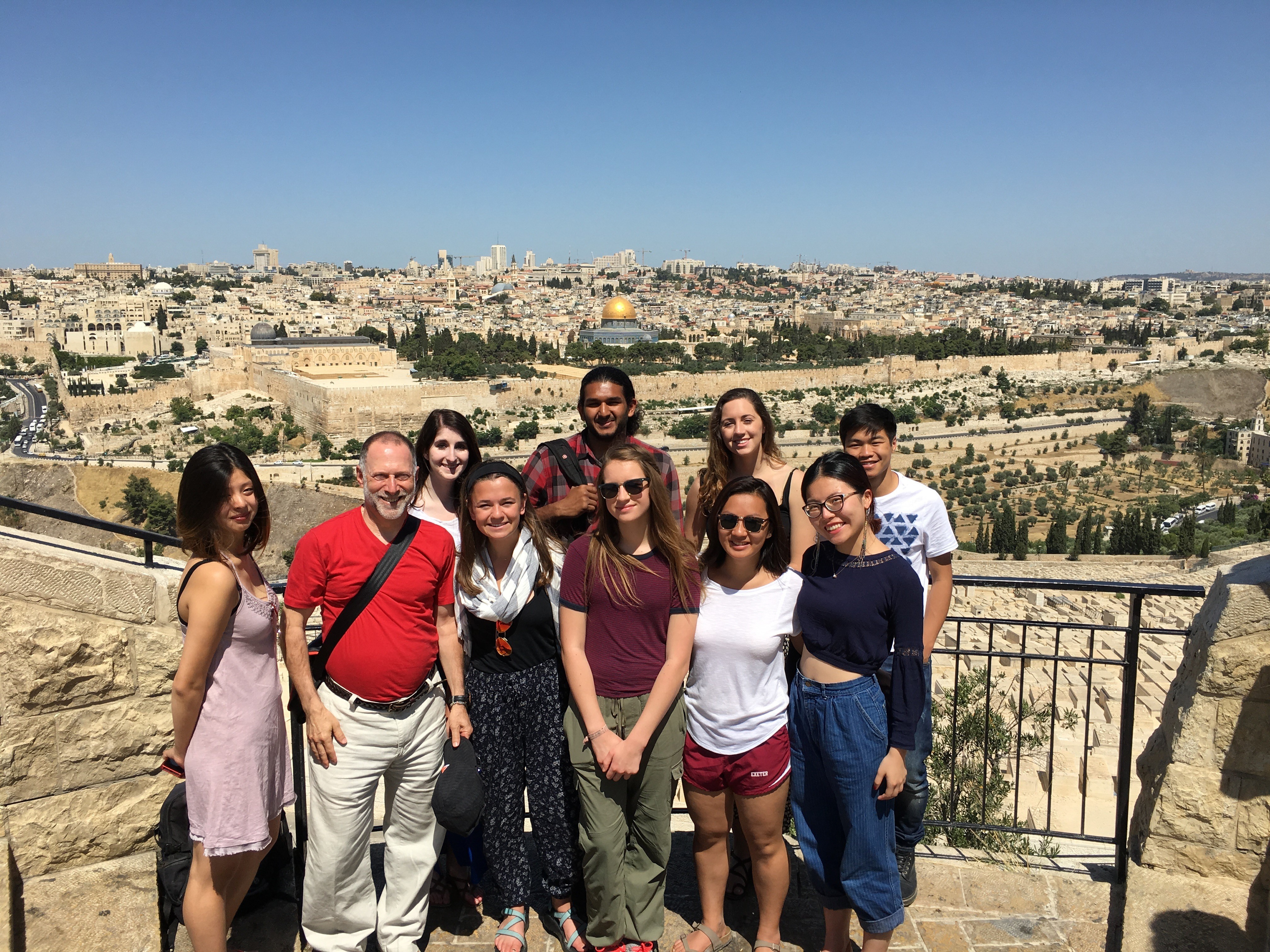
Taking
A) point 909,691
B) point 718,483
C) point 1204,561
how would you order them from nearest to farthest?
point 909,691, point 718,483, point 1204,561

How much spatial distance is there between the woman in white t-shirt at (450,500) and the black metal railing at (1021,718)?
53.8 inches

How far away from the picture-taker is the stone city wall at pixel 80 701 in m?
2.14

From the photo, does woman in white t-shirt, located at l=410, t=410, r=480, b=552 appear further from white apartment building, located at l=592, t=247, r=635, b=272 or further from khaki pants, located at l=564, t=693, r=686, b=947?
white apartment building, located at l=592, t=247, r=635, b=272

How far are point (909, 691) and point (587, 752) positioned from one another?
778mm

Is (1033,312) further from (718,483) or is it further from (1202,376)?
(718,483)

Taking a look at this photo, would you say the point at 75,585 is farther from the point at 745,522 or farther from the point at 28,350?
the point at 28,350

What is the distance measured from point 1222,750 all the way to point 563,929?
1.75 m

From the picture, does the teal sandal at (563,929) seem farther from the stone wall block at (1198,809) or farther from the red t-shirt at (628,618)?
the stone wall block at (1198,809)

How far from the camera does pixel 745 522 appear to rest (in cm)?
210

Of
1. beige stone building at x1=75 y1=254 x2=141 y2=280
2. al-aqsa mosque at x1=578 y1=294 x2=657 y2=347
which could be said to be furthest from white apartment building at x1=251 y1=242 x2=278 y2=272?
al-aqsa mosque at x1=578 y1=294 x2=657 y2=347

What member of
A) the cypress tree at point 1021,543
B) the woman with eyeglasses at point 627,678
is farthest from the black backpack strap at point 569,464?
the cypress tree at point 1021,543

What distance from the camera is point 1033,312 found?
86.4 m

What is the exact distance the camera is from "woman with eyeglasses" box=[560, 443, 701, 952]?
2135mm

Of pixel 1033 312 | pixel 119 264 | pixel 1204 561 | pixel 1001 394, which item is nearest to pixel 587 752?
pixel 1204 561
